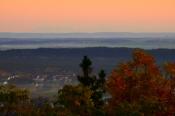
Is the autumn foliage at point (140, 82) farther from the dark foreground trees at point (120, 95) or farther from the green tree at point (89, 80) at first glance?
the green tree at point (89, 80)

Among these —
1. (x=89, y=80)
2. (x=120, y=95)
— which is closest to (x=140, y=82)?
(x=120, y=95)

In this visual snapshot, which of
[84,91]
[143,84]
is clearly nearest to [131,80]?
[143,84]

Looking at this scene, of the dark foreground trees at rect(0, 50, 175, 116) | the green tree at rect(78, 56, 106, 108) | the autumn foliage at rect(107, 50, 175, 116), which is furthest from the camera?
the green tree at rect(78, 56, 106, 108)

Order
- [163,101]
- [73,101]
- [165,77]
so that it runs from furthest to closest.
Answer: [165,77], [163,101], [73,101]

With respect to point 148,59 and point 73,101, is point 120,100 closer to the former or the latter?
point 148,59

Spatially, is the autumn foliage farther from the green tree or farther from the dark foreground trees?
the green tree

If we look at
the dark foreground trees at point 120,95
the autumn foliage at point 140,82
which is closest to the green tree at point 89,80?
the dark foreground trees at point 120,95

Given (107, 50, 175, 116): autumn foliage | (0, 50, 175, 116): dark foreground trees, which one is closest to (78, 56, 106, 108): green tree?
(0, 50, 175, 116): dark foreground trees

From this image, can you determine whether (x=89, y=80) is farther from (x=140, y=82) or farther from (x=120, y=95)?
(x=140, y=82)
